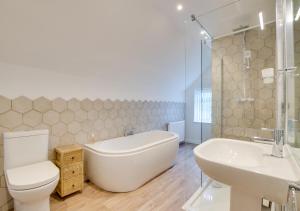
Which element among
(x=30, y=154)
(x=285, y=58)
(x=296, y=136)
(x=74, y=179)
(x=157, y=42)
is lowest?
(x=74, y=179)

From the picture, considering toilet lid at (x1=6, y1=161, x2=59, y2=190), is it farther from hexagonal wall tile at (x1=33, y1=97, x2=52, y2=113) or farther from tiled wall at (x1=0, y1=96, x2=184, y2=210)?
hexagonal wall tile at (x1=33, y1=97, x2=52, y2=113)

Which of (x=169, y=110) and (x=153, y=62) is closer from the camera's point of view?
(x=153, y=62)

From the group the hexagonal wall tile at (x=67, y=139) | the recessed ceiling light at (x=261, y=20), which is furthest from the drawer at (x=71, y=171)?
the recessed ceiling light at (x=261, y=20)

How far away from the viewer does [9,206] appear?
186cm

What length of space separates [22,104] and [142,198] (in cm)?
193

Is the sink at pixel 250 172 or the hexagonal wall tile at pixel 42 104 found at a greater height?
the hexagonal wall tile at pixel 42 104

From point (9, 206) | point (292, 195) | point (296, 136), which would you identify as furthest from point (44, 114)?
point (296, 136)

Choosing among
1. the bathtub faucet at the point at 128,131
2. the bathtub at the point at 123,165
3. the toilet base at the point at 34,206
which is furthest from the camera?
the bathtub faucet at the point at 128,131

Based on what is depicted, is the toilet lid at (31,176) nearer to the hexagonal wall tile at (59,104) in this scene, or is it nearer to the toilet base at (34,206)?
the toilet base at (34,206)

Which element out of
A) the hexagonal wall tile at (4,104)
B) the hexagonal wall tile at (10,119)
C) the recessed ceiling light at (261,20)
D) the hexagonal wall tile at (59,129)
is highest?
the recessed ceiling light at (261,20)

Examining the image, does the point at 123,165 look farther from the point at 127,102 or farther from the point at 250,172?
the point at 250,172

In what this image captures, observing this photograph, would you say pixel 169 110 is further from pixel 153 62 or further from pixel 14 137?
pixel 14 137

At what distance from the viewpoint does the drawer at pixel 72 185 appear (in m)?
2.04

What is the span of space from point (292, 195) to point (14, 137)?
7.96ft
